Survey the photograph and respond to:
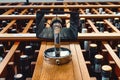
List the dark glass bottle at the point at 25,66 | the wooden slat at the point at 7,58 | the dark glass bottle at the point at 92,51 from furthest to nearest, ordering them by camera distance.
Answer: the dark glass bottle at the point at 92,51 → the dark glass bottle at the point at 25,66 → the wooden slat at the point at 7,58

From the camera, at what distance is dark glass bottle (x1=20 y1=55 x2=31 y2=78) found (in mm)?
1137

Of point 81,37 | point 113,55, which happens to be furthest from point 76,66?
point 81,37

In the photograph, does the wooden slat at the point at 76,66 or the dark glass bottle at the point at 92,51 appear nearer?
the wooden slat at the point at 76,66

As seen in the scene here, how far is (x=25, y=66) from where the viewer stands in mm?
1154

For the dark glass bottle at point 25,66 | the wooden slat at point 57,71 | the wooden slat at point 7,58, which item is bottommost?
the dark glass bottle at point 25,66

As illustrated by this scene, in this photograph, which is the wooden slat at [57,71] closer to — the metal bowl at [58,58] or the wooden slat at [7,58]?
the metal bowl at [58,58]

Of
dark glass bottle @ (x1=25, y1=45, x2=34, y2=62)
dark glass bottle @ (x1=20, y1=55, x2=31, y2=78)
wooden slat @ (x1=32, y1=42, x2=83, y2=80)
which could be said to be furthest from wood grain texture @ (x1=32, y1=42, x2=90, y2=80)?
dark glass bottle @ (x1=25, y1=45, x2=34, y2=62)

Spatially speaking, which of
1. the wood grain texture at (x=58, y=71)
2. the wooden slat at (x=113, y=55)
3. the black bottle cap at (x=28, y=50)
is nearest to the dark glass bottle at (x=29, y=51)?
the black bottle cap at (x=28, y=50)

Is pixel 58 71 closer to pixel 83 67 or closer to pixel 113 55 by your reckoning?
pixel 83 67

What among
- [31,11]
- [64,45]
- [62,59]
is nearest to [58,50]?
[62,59]

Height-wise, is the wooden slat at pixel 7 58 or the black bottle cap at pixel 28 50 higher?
the wooden slat at pixel 7 58

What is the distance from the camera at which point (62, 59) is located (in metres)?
0.98

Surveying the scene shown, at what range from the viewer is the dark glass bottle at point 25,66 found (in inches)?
44.7

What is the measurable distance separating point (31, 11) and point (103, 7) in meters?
0.71
